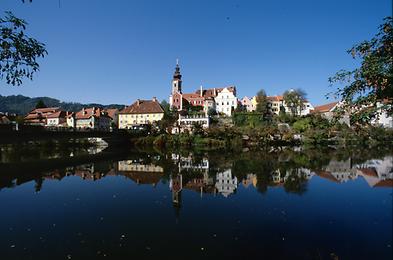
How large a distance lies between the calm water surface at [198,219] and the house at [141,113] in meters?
64.6

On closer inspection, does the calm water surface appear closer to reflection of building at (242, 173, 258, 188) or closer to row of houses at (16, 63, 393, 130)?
reflection of building at (242, 173, 258, 188)

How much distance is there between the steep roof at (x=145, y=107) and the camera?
287 feet

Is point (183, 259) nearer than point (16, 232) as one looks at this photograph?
Yes

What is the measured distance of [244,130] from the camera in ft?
225

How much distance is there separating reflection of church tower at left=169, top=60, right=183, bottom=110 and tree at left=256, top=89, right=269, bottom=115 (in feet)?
78.7

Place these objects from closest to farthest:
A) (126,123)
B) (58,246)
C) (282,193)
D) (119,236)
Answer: (58,246) < (119,236) < (282,193) < (126,123)

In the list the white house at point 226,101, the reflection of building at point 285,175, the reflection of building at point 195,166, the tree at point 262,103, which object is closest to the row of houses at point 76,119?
the white house at point 226,101

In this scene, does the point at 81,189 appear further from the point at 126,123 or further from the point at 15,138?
the point at 126,123

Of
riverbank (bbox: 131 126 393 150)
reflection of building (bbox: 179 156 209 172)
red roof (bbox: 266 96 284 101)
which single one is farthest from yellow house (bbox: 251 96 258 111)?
reflection of building (bbox: 179 156 209 172)

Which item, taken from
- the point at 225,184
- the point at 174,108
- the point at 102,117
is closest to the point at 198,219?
the point at 225,184

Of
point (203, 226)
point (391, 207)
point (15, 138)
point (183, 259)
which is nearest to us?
point (183, 259)

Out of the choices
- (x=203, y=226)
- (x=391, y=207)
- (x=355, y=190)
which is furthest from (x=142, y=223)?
(x=355, y=190)

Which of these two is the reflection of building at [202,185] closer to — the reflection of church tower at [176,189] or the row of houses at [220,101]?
the reflection of church tower at [176,189]

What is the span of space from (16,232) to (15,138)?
26.3m
